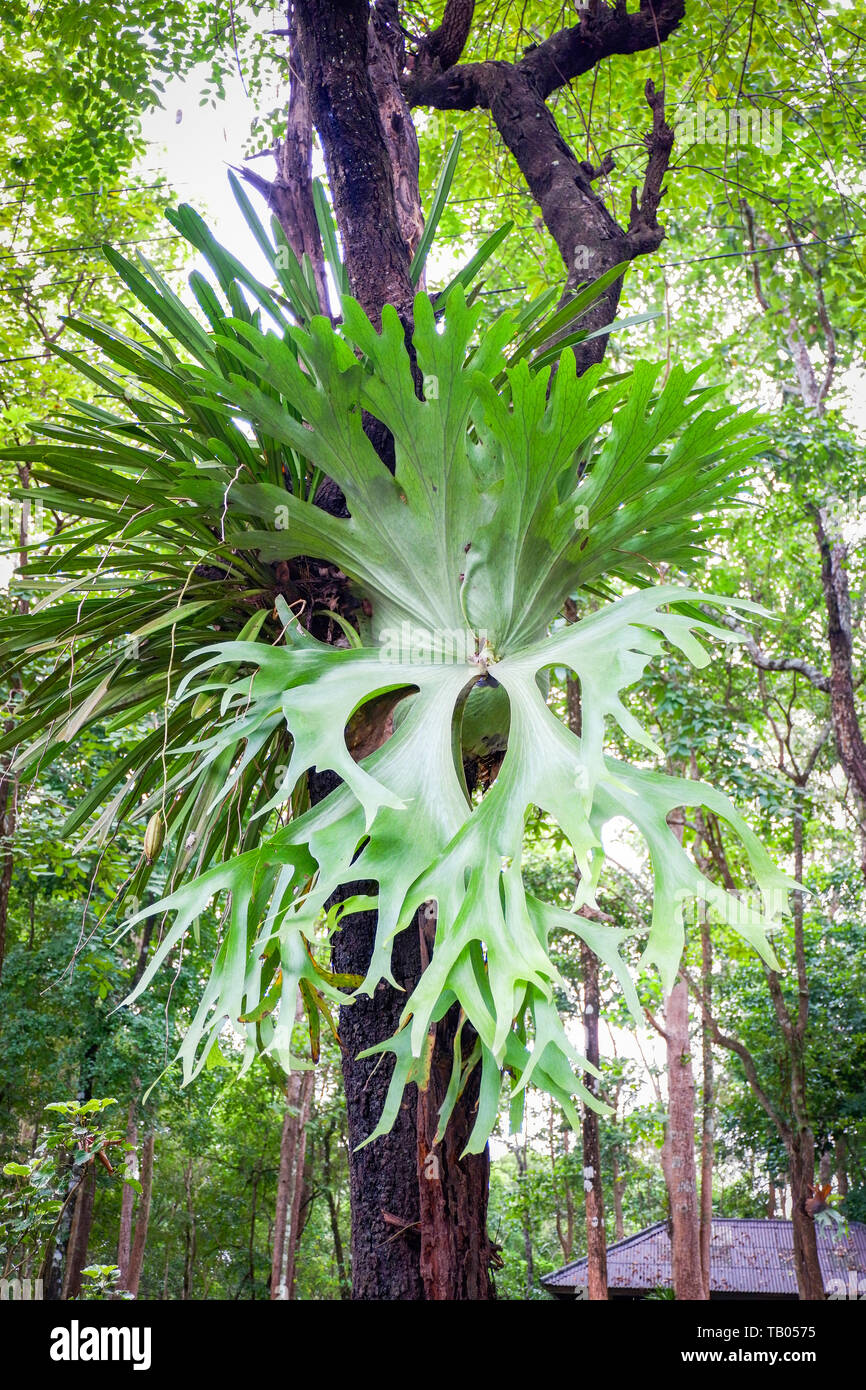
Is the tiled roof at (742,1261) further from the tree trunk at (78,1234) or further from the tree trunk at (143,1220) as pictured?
the tree trunk at (78,1234)

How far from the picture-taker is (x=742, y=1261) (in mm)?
13211

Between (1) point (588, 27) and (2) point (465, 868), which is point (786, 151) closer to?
(1) point (588, 27)

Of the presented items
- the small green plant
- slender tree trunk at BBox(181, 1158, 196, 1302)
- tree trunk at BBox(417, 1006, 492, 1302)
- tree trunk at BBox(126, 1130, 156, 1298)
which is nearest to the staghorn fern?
tree trunk at BBox(417, 1006, 492, 1302)

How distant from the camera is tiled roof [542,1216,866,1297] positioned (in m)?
12.4

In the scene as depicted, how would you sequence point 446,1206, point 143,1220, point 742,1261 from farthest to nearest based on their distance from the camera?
point 742,1261 → point 143,1220 → point 446,1206

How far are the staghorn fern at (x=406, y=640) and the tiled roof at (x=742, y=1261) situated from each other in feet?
41.2

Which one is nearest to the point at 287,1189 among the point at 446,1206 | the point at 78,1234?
the point at 78,1234

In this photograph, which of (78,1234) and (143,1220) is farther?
(143,1220)

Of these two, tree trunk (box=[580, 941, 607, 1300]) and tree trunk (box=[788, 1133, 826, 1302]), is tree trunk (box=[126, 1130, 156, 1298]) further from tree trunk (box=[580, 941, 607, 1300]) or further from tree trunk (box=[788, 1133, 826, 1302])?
tree trunk (box=[788, 1133, 826, 1302])

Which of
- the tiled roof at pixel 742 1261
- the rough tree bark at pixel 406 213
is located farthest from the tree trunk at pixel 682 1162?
the rough tree bark at pixel 406 213

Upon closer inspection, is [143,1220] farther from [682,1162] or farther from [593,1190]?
[593,1190]

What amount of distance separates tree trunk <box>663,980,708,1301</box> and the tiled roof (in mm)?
5296

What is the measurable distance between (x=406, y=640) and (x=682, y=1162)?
731 centimetres
